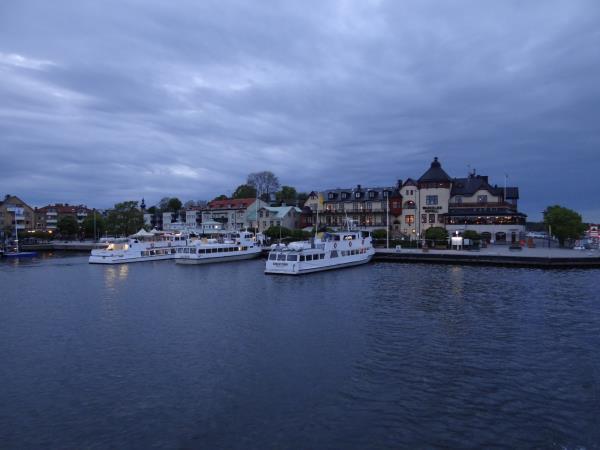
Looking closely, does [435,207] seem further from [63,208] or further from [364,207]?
[63,208]

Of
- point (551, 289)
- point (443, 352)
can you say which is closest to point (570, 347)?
point (443, 352)

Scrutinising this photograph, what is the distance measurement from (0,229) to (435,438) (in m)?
155

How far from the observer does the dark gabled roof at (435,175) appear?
92688 mm

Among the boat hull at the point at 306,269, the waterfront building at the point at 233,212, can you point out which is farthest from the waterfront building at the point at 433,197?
the waterfront building at the point at 233,212

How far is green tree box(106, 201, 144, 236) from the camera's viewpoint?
12212 cm

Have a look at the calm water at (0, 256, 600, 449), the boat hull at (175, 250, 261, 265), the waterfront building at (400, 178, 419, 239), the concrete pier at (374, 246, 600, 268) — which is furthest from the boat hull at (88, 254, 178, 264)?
the waterfront building at (400, 178, 419, 239)

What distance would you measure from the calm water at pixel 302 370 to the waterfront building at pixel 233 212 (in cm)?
7498

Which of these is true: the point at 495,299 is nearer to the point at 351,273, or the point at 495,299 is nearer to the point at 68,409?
the point at 351,273

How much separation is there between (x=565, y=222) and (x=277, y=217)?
62741 millimetres

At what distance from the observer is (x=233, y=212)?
4616 inches

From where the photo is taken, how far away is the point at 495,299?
120 ft

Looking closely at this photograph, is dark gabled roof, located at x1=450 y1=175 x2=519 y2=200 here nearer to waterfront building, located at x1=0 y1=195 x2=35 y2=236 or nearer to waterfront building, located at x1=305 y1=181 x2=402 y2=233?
waterfront building, located at x1=305 y1=181 x2=402 y2=233

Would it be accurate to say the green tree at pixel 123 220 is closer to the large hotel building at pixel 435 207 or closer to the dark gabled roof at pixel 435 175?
the large hotel building at pixel 435 207

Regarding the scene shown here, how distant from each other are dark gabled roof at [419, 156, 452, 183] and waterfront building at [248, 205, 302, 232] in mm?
34100
